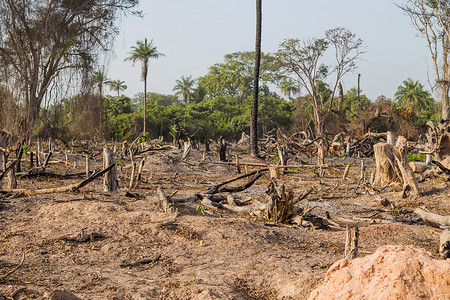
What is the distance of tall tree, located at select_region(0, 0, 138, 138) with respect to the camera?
17.5 meters

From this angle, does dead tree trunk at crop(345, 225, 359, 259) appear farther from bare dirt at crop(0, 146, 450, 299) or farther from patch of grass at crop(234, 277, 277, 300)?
patch of grass at crop(234, 277, 277, 300)

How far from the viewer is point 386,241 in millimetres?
5238

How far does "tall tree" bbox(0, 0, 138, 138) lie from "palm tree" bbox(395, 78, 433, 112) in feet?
151

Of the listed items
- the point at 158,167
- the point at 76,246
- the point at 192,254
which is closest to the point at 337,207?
the point at 192,254

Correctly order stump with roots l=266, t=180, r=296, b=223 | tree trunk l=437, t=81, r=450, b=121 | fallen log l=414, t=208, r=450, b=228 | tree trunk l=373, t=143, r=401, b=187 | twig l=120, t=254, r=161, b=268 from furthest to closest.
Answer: tree trunk l=437, t=81, r=450, b=121
tree trunk l=373, t=143, r=401, b=187
stump with roots l=266, t=180, r=296, b=223
fallen log l=414, t=208, r=450, b=228
twig l=120, t=254, r=161, b=268

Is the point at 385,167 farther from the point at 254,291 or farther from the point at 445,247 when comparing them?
the point at 254,291

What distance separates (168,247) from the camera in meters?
4.70

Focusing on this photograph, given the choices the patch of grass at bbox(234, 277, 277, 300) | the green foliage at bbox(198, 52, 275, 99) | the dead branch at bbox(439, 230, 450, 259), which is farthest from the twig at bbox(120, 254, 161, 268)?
the green foliage at bbox(198, 52, 275, 99)

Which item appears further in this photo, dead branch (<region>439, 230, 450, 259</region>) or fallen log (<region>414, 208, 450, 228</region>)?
fallen log (<region>414, 208, 450, 228</region>)

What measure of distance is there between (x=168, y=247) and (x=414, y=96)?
2284 inches

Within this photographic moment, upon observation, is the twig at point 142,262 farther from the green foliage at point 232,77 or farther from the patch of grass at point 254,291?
the green foliage at point 232,77

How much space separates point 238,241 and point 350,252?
2093 millimetres

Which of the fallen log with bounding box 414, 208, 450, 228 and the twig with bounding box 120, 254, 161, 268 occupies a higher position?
the fallen log with bounding box 414, 208, 450, 228

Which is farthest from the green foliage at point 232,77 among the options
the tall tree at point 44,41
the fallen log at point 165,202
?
the fallen log at point 165,202
